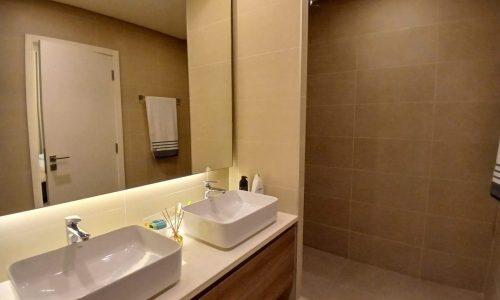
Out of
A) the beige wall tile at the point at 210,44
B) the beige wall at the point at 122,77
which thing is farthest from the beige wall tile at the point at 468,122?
the beige wall at the point at 122,77

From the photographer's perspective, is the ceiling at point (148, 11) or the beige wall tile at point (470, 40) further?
the beige wall tile at point (470, 40)

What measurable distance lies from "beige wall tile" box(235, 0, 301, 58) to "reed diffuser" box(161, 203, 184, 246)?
105cm

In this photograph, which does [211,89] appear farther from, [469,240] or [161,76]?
[469,240]

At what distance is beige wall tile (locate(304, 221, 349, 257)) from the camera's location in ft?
8.19

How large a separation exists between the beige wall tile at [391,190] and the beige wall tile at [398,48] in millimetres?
916

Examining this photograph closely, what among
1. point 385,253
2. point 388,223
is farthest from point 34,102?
point 385,253

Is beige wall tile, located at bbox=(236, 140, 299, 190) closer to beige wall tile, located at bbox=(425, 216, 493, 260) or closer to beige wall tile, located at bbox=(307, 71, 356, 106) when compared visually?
beige wall tile, located at bbox=(307, 71, 356, 106)

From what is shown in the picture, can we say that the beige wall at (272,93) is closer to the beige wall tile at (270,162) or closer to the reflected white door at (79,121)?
the beige wall tile at (270,162)

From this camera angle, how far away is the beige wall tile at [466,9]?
69.1 inches

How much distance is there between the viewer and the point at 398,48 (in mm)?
2066

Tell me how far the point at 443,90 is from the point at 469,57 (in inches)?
10.1

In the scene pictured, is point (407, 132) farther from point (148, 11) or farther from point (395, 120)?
point (148, 11)

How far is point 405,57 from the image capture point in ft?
6.71

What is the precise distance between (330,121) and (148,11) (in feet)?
5.69
